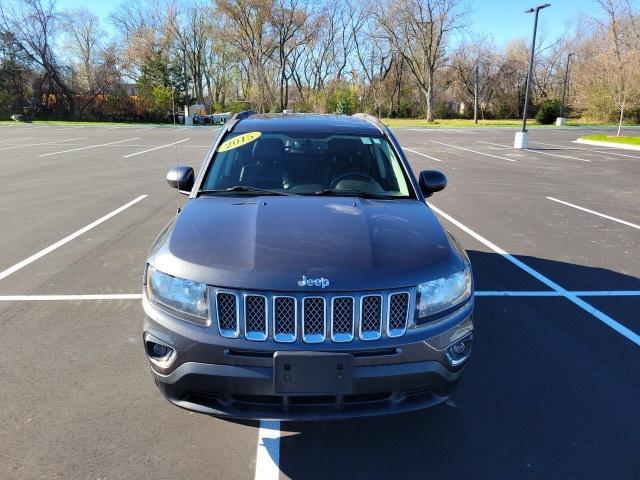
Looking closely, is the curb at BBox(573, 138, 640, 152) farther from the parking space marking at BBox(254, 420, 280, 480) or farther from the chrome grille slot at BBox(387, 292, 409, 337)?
the parking space marking at BBox(254, 420, 280, 480)

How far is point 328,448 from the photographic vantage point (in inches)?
109

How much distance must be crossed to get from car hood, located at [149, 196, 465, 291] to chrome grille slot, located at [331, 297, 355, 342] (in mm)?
66

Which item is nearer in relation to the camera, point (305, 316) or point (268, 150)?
point (305, 316)

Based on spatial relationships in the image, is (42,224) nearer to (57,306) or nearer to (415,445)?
(57,306)

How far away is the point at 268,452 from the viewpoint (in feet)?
9.00

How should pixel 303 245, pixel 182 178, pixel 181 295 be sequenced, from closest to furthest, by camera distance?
1. pixel 181 295
2. pixel 303 245
3. pixel 182 178

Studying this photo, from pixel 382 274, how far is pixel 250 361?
75cm

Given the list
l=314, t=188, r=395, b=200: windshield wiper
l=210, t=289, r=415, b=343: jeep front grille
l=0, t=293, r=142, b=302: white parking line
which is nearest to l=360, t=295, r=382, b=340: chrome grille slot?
l=210, t=289, r=415, b=343: jeep front grille

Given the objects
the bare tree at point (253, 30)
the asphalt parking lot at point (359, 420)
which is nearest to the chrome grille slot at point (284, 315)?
the asphalt parking lot at point (359, 420)

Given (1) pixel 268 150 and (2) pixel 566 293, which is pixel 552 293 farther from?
(1) pixel 268 150

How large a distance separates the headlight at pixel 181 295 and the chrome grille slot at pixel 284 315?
0.35 metres

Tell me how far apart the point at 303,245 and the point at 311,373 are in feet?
2.24

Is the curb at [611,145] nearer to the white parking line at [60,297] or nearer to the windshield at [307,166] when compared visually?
the windshield at [307,166]

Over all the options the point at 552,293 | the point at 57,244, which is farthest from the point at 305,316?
the point at 57,244
